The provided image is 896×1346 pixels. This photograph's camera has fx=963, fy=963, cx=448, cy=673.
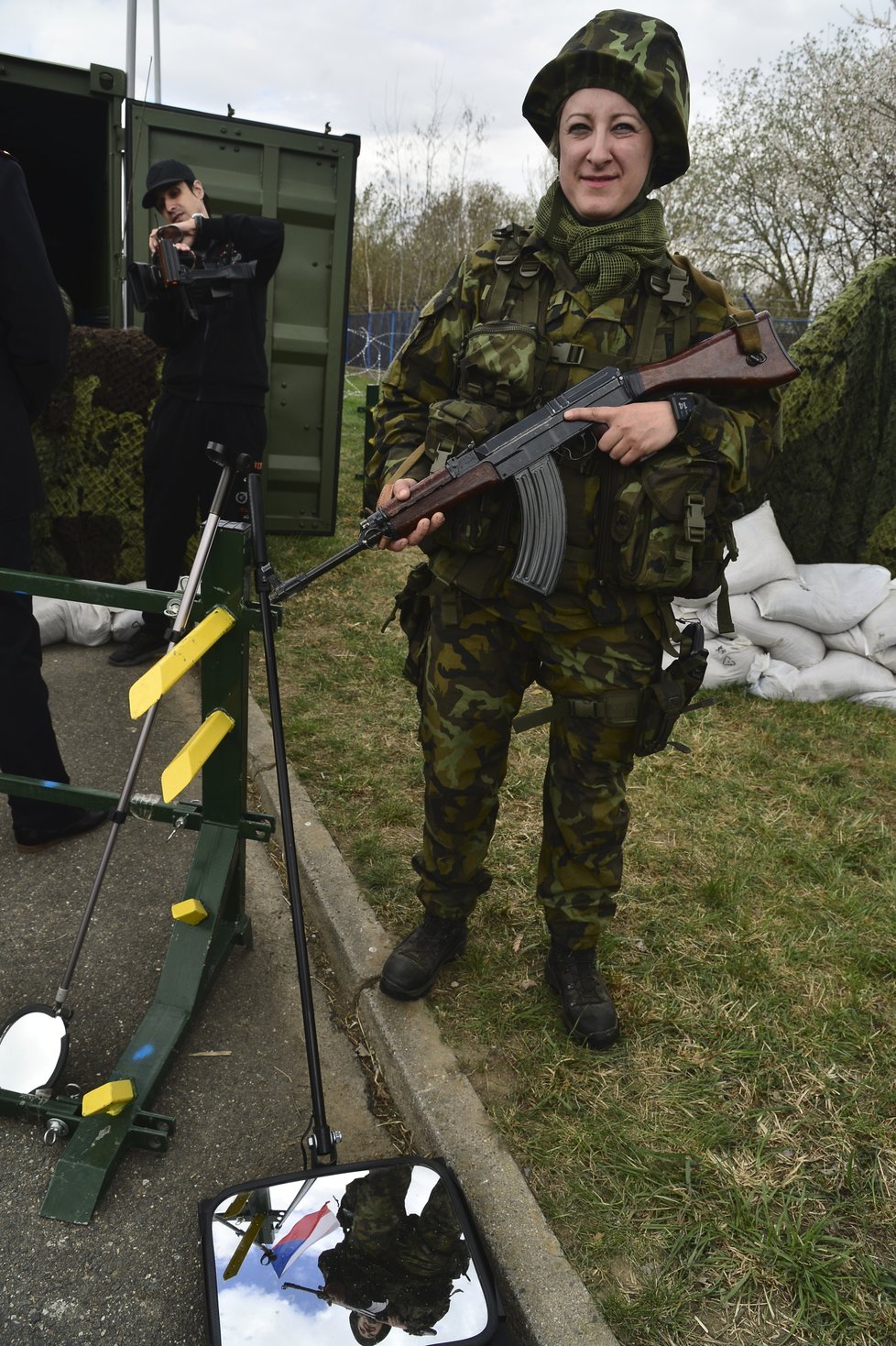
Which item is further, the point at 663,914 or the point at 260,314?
the point at 260,314

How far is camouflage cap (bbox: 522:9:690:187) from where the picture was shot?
6.08ft

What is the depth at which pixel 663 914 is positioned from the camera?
2896 millimetres

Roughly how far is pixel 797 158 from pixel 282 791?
21.0m

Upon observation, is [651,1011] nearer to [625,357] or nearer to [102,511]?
[625,357]

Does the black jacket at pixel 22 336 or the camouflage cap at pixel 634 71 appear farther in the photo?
the black jacket at pixel 22 336

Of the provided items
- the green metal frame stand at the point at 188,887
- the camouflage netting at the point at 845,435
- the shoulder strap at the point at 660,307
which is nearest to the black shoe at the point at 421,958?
the green metal frame stand at the point at 188,887

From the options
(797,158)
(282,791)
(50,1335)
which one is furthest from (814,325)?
(797,158)

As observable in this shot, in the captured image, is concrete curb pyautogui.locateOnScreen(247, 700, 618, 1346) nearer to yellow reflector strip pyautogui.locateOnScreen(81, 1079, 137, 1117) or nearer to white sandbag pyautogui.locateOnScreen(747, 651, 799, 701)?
yellow reflector strip pyautogui.locateOnScreen(81, 1079, 137, 1117)

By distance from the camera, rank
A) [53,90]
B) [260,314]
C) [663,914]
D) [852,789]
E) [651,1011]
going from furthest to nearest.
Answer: [53,90] → [260,314] → [852,789] → [663,914] → [651,1011]

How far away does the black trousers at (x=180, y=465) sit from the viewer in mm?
3941

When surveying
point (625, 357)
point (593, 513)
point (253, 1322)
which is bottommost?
point (253, 1322)

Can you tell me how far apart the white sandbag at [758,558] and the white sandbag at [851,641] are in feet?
1.10

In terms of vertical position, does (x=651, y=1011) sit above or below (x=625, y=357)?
below

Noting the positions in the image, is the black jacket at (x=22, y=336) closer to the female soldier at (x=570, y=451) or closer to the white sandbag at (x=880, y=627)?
the female soldier at (x=570, y=451)
